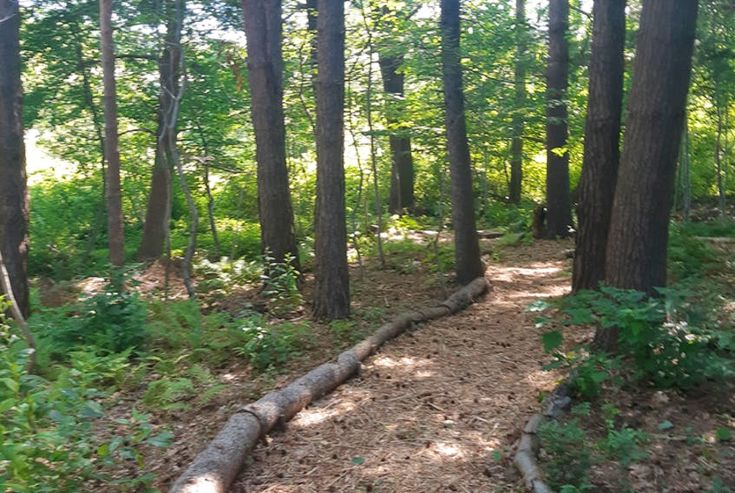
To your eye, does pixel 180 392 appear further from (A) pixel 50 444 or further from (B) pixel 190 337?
(A) pixel 50 444

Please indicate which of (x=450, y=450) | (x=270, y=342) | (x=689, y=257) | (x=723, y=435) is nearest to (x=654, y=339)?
(x=723, y=435)

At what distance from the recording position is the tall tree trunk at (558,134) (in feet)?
44.8

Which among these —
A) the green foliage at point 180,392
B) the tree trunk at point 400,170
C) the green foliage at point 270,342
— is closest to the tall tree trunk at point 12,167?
the green foliage at point 270,342

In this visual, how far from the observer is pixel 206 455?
15.2ft

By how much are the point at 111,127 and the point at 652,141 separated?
7.08 metres

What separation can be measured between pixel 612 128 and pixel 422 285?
14.7 feet

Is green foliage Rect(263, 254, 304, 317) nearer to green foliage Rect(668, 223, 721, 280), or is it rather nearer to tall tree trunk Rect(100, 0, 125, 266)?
tall tree trunk Rect(100, 0, 125, 266)

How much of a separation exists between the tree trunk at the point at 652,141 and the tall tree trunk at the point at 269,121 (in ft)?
18.2

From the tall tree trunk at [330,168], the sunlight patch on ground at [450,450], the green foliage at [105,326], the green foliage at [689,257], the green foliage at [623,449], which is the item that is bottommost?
the sunlight patch on ground at [450,450]

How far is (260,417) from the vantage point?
17.6 feet

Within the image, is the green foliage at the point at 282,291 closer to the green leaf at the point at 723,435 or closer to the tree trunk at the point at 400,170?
the green leaf at the point at 723,435

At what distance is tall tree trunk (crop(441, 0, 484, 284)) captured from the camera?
10.4 m

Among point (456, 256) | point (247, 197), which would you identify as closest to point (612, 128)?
point (456, 256)

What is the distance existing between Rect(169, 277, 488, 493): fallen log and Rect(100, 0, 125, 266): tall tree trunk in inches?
164
